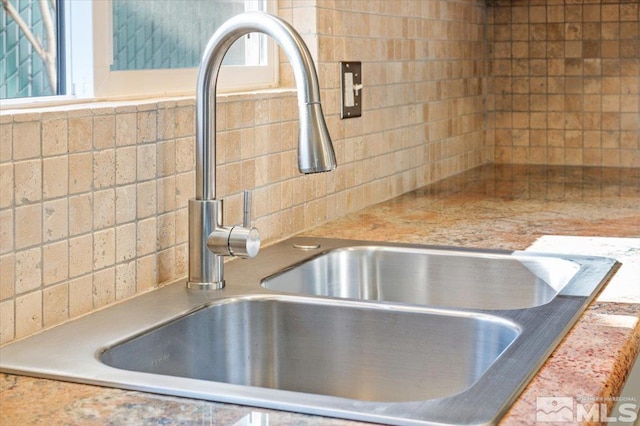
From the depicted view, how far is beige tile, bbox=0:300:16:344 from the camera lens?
1.10 m

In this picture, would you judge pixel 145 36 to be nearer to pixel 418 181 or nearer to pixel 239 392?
pixel 239 392

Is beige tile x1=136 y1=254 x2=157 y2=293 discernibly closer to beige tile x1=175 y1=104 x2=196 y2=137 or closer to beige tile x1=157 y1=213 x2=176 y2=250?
beige tile x1=157 y1=213 x2=176 y2=250

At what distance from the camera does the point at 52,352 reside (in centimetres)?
106

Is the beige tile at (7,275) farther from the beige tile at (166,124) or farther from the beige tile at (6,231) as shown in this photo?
the beige tile at (166,124)

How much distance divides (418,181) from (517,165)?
67 cm

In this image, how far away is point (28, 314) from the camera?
3.73 feet

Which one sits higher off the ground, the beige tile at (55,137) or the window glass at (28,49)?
the window glass at (28,49)

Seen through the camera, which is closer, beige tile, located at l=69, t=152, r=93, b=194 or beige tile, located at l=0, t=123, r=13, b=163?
beige tile, located at l=0, t=123, r=13, b=163

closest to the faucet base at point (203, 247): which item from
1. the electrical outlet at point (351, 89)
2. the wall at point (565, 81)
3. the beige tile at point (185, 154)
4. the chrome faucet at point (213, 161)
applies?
the chrome faucet at point (213, 161)

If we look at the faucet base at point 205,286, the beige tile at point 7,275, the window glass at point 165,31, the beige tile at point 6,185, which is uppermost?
the window glass at point 165,31

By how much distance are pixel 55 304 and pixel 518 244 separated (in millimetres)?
880

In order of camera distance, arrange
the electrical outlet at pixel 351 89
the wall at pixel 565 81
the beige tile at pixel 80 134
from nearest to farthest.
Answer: the beige tile at pixel 80 134 < the electrical outlet at pixel 351 89 < the wall at pixel 565 81

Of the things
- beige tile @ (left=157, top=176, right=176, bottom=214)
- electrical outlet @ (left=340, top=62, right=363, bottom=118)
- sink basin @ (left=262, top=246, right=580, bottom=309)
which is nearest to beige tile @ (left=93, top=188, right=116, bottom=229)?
beige tile @ (left=157, top=176, right=176, bottom=214)

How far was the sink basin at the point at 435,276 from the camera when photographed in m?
1.60
